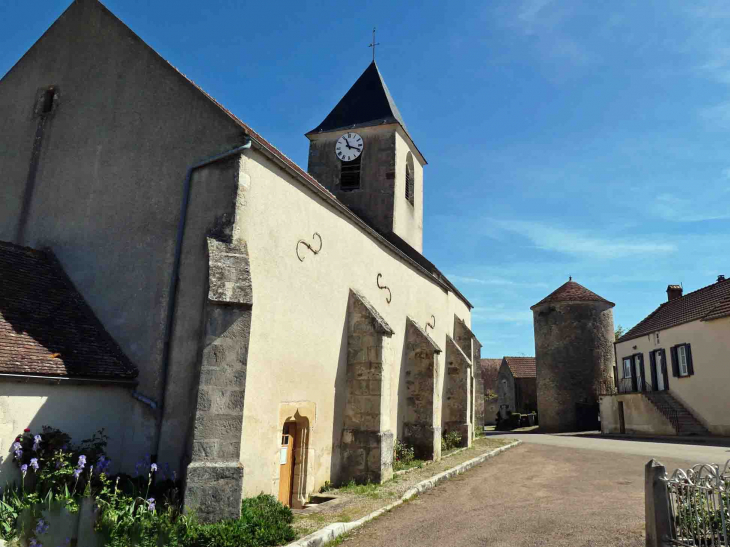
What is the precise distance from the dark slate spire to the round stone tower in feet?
61.7

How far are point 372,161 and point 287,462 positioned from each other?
13.1 metres

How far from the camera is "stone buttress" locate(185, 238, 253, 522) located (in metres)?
6.75

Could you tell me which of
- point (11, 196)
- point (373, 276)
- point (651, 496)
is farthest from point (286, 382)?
point (11, 196)

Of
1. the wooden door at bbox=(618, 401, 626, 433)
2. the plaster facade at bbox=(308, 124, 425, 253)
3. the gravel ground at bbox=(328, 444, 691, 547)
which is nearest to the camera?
the gravel ground at bbox=(328, 444, 691, 547)

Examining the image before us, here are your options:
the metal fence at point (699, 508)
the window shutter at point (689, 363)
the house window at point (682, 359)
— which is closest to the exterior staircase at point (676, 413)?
the house window at point (682, 359)

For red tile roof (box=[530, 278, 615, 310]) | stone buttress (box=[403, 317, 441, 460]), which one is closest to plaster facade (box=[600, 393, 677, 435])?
red tile roof (box=[530, 278, 615, 310])

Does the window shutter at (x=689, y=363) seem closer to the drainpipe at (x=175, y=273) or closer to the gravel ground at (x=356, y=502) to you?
the gravel ground at (x=356, y=502)

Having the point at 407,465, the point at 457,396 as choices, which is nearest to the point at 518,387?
the point at 457,396

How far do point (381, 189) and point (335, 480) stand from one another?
11519 mm

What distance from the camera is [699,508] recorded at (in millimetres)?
5266

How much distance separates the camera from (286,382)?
30.5 ft

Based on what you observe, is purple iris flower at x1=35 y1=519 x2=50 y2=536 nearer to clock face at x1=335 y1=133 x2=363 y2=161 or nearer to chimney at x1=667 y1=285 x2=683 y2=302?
clock face at x1=335 y1=133 x2=363 y2=161

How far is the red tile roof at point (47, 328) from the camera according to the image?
24.1ft

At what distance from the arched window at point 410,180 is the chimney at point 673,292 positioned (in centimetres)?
1841
